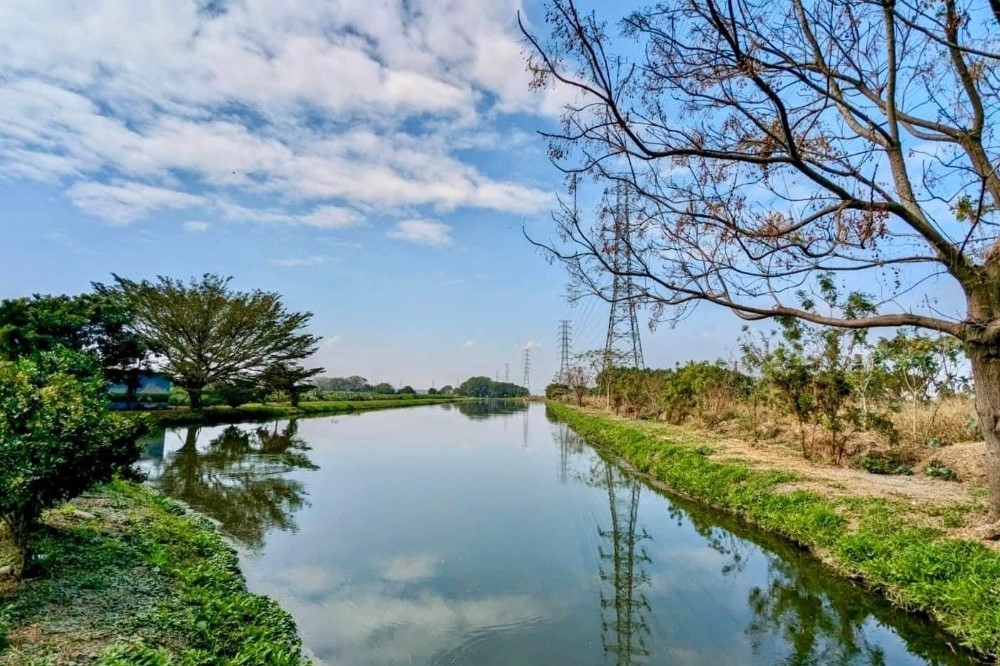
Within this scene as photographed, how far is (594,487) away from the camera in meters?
11.3

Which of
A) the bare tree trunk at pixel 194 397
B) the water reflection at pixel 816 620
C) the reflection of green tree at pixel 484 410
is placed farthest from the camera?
the reflection of green tree at pixel 484 410

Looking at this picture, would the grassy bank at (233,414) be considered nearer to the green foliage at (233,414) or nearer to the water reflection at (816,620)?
the green foliage at (233,414)

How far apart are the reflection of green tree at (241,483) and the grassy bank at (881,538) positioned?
269 inches

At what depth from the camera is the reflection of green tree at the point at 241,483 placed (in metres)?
7.90

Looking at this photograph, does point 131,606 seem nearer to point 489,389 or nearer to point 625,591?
point 625,591

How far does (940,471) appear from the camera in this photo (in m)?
8.63

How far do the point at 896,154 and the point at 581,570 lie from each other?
5563 millimetres

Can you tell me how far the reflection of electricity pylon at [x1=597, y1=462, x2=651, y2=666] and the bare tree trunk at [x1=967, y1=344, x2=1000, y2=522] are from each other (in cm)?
362

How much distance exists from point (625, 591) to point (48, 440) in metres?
5.18

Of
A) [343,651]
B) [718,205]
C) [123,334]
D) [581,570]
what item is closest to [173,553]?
[343,651]

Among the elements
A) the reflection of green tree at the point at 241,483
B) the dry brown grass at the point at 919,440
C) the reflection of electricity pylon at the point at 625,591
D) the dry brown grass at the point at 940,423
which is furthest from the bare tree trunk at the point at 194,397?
the dry brown grass at the point at 940,423

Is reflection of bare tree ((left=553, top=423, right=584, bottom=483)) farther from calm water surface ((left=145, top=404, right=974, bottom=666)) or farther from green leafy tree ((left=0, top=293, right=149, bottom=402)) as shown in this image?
green leafy tree ((left=0, top=293, right=149, bottom=402))

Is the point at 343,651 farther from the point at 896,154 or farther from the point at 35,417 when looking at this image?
the point at 896,154

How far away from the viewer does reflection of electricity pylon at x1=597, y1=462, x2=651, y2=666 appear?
425 centimetres
